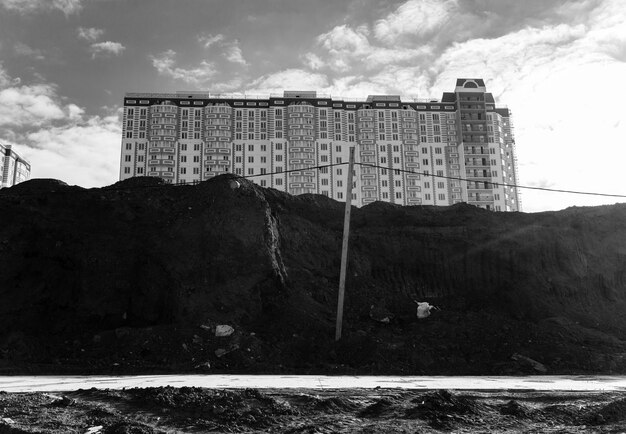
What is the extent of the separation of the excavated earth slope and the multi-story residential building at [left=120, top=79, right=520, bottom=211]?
266 ft

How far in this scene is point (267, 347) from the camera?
19766 mm

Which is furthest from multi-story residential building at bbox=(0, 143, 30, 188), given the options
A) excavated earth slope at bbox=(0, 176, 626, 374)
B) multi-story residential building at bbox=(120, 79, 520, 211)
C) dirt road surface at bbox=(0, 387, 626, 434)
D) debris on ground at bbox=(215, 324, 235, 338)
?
dirt road surface at bbox=(0, 387, 626, 434)

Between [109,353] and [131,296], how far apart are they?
4867mm

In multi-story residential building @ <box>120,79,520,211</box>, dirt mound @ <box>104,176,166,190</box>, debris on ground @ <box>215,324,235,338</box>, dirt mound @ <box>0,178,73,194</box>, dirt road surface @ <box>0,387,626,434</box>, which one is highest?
multi-story residential building @ <box>120,79,520,211</box>

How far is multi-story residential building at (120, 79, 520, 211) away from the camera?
112 metres

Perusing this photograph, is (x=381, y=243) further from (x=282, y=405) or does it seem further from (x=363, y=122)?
(x=363, y=122)

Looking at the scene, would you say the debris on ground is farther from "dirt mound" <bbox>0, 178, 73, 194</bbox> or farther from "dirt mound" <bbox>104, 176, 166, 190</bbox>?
"dirt mound" <bbox>0, 178, 73, 194</bbox>

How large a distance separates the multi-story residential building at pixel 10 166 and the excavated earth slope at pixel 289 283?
11715cm

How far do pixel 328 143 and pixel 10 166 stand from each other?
84077 millimetres

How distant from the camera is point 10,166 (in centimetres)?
13038

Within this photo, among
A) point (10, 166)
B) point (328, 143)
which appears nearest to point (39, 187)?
point (328, 143)

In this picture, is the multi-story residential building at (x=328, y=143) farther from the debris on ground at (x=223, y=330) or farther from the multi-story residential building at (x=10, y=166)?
the debris on ground at (x=223, y=330)

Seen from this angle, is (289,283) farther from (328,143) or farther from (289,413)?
(328,143)

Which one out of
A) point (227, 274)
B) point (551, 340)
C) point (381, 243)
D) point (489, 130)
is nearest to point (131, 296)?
point (227, 274)
